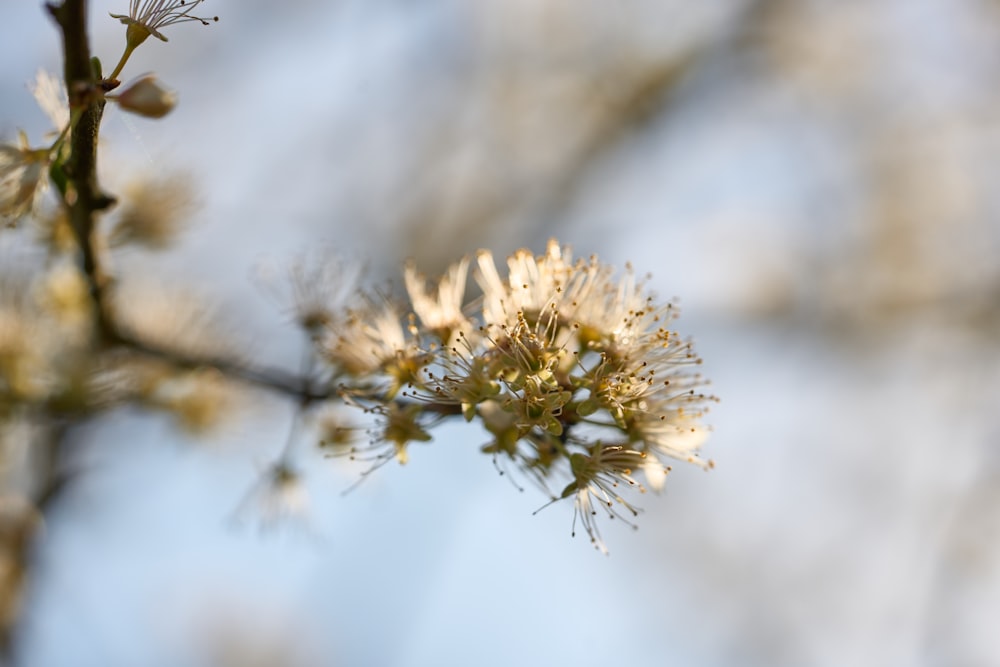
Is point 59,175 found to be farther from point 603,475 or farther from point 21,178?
point 603,475

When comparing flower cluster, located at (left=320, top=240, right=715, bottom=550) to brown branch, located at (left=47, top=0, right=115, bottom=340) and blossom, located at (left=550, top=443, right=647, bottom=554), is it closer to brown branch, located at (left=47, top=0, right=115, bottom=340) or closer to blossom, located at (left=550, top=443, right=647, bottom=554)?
blossom, located at (left=550, top=443, right=647, bottom=554)

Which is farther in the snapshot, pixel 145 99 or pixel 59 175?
pixel 59 175

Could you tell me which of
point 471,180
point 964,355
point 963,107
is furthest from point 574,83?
point 964,355

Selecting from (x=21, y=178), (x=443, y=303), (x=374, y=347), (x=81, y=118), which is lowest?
(x=21, y=178)

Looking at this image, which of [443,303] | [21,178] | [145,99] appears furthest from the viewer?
[443,303]

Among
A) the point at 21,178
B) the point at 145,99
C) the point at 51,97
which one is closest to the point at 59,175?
the point at 21,178

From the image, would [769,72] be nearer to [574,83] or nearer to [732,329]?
[574,83]
